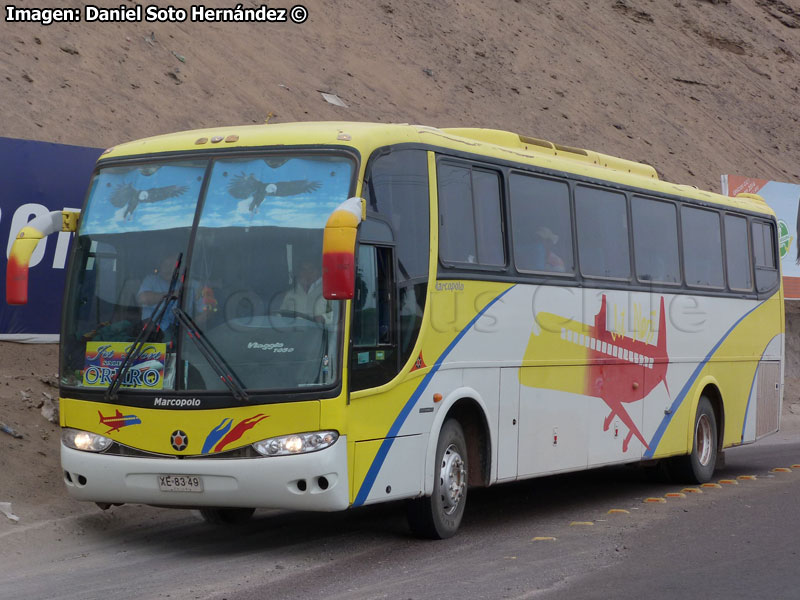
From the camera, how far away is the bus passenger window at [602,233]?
12711mm

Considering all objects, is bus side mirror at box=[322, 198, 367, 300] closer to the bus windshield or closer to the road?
the bus windshield

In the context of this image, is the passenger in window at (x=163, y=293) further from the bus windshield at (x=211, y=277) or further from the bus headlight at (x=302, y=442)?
the bus headlight at (x=302, y=442)

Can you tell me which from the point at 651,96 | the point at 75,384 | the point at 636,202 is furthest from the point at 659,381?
the point at 651,96

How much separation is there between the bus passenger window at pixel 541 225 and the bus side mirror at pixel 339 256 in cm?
330

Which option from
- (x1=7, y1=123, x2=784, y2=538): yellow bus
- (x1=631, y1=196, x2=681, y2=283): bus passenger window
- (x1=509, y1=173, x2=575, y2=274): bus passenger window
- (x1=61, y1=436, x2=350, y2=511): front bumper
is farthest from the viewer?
(x1=631, y1=196, x2=681, y2=283): bus passenger window

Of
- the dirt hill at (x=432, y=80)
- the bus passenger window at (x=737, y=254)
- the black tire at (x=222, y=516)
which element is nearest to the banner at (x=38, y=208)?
the dirt hill at (x=432, y=80)

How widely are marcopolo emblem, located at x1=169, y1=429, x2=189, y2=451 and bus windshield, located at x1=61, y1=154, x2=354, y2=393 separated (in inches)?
12.8

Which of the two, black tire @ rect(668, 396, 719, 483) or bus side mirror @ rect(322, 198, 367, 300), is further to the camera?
black tire @ rect(668, 396, 719, 483)

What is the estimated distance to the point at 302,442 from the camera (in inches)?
352

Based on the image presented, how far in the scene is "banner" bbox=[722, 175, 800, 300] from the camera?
25.9 meters

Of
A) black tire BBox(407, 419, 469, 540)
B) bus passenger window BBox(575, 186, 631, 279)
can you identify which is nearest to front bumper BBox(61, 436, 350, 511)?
black tire BBox(407, 419, 469, 540)

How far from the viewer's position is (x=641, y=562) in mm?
9008

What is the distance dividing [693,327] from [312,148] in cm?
697

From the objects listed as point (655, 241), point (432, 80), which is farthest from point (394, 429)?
point (432, 80)
